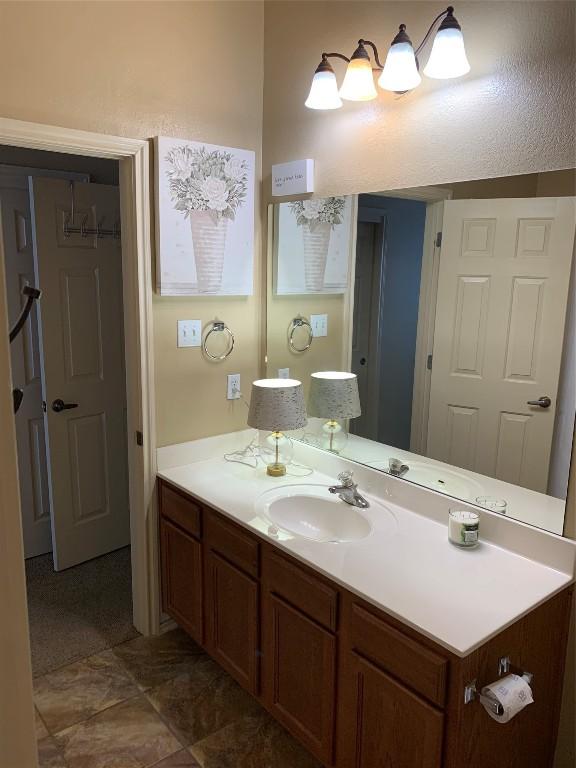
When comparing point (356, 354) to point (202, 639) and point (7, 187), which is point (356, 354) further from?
point (7, 187)

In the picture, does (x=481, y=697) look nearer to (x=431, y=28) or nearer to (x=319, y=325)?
(x=319, y=325)

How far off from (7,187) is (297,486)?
6.63 ft

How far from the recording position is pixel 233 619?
209cm

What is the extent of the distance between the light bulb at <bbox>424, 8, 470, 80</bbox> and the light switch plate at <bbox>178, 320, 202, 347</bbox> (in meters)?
1.25

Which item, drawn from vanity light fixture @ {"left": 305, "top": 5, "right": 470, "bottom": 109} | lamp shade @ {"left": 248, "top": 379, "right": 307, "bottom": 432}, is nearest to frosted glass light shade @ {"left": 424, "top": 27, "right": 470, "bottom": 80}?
vanity light fixture @ {"left": 305, "top": 5, "right": 470, "bottom": 109}

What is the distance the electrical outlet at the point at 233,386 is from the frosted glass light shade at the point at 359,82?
3.94 ft

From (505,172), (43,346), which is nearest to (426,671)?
(505,172)

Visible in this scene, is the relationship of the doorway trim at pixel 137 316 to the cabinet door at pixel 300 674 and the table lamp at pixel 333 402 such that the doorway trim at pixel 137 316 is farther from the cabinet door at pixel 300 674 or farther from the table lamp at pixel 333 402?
the cabinet door at pixel 300 674

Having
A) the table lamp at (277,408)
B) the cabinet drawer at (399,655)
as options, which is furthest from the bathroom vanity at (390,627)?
the table lamp at (277,408)

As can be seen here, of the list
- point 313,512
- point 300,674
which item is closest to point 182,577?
point 313,512

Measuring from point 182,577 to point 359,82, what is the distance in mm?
1913

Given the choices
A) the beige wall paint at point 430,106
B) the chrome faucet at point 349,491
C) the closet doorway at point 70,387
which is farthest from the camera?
the closet doorway at point 70,387

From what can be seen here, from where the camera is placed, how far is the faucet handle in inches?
83.0

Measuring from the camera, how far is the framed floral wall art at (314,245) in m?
2.25
